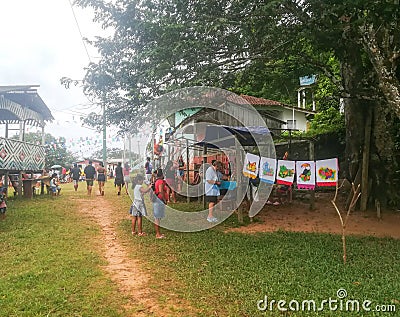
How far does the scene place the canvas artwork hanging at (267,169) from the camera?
9.72 m

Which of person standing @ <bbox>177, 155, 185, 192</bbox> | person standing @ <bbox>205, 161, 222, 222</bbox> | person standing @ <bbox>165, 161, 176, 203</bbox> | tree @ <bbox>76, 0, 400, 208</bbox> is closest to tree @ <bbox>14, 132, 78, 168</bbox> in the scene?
person standing @ <bbox>177, 155, 185, 192</bbox>

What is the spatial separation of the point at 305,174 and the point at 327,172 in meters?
0.56

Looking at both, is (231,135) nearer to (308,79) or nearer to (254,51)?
(254,51)

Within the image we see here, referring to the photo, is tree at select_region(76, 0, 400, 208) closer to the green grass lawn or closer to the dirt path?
the green grass lawn

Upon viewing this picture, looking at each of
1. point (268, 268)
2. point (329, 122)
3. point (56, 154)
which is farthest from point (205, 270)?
point (56, 154)

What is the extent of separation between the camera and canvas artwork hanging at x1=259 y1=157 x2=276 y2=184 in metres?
9.72

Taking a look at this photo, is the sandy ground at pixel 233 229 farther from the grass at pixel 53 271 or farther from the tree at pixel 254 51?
the tree at pixel 254 51

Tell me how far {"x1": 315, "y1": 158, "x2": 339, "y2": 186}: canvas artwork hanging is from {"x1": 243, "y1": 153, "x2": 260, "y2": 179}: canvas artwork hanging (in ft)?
4.91

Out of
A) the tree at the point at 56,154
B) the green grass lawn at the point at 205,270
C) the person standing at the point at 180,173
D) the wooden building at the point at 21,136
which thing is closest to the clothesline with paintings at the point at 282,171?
the green grass lawn at the point at 205,270

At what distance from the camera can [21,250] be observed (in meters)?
6.68

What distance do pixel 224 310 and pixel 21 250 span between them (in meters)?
4.39

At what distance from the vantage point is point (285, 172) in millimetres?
9742

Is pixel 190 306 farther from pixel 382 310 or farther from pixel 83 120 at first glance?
pixel 83 120

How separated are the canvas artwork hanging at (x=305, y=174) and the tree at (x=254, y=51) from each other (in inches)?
52.8
